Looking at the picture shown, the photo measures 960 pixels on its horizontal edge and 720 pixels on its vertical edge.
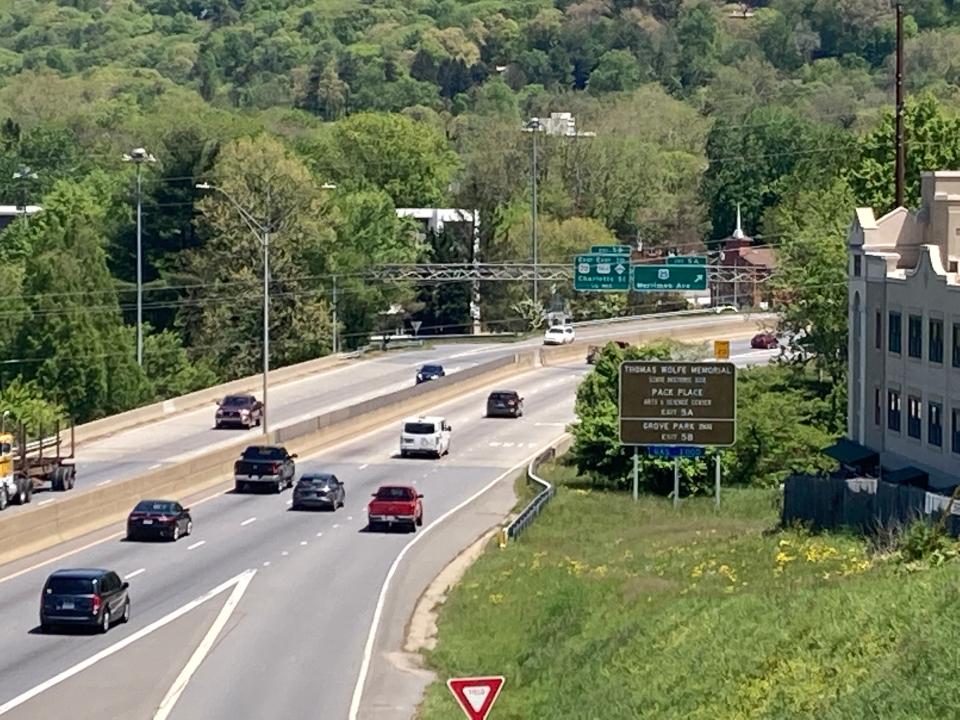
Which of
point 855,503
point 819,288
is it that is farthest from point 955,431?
point 819,288

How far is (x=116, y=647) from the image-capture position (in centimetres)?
4109

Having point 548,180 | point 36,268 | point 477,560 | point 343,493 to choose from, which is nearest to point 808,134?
point 548,180

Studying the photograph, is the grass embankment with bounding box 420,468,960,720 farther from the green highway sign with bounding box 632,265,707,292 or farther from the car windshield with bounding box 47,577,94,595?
the green highway sign with bounding box 632,265,707,292

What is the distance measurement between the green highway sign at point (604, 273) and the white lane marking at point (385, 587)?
6.43 metres

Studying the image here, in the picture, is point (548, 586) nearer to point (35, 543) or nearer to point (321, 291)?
point (35, 543)

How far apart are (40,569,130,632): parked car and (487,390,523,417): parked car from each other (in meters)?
47.4

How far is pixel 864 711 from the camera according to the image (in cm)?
2395

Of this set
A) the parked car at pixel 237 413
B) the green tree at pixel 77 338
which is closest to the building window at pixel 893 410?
the parked car at pixel 237 413

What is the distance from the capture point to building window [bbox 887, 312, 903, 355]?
203ft

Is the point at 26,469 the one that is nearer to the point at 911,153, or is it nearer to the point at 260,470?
the point at 260,470

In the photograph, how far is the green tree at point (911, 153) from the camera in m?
102

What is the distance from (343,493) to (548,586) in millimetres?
22305

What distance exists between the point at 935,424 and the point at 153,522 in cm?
2044

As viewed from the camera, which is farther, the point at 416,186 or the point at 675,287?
the point at 416,186
